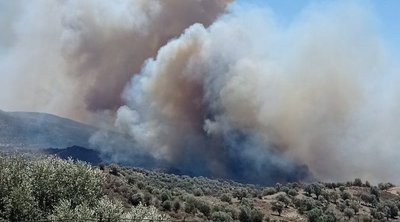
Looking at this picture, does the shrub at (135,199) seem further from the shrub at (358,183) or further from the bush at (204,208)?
the shrub at (358,183)

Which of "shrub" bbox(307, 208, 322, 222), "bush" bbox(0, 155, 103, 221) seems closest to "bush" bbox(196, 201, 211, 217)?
"shrub" bbox(307, 208, 322, 222)

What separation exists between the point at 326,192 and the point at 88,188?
58627mm

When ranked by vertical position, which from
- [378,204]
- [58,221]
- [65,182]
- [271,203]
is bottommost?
[58,221]

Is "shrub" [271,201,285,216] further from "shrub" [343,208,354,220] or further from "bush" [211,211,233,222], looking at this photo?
"bush" [211,211,233,222]

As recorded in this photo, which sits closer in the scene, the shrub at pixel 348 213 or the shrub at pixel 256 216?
the shrub at pixel 256 216

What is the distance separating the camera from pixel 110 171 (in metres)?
87.6

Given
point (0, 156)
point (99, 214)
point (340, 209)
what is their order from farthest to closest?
point (340, 209) → point (0, 156) → point (99, 214)

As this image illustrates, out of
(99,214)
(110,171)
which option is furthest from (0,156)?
(110,171)

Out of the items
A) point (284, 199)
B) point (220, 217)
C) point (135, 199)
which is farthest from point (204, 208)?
point (284, 199)

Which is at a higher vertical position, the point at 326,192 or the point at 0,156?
the point at 326,192

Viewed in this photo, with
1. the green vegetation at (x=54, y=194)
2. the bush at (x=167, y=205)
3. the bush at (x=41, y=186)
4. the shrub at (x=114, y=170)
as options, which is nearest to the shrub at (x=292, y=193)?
the shrub at (x=114, y=170)

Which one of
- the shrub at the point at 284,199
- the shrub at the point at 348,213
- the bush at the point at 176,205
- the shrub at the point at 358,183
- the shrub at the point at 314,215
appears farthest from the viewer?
the shrub at the point at 358,183

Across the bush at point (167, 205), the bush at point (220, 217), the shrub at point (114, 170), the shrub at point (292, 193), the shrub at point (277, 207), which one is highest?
the shrub at point (292, 193)

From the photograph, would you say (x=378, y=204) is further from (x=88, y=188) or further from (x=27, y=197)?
(x=27, y=197)
